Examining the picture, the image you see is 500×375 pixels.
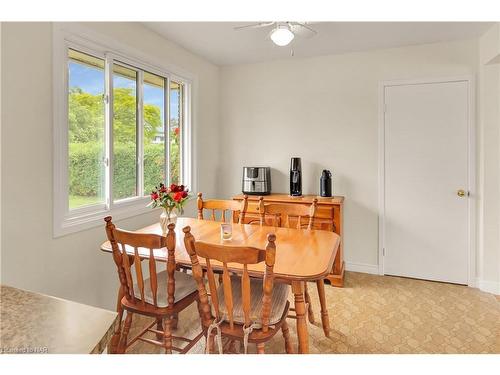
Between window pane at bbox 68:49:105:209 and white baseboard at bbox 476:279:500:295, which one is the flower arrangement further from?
white baseboard at bbox 476:279:500:295

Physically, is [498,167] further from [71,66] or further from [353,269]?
[71,66]

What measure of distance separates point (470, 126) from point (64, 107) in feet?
11.5

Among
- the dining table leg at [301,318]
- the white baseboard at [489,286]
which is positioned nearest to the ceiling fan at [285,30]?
the dining table leg at [301,318]

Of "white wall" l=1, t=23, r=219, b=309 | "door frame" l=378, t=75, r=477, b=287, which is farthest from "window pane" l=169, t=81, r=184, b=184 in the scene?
"door frame" l=378, t=75, r=477, b=287

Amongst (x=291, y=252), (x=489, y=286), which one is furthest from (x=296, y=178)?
(x=489, y=286)

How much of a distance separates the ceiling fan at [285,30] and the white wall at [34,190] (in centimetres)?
119

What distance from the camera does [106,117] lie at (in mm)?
2521

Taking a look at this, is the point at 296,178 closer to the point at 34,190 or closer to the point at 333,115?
the point at 333,115

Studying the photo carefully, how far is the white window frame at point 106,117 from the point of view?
2051mm

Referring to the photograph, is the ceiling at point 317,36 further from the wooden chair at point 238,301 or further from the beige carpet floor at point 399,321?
the beige carpet floor at point 399,321

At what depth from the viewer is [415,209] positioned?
337cm

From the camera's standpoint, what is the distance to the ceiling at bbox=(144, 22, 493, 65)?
279 centimetres

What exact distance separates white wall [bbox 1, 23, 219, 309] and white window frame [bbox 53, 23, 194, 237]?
5cm
